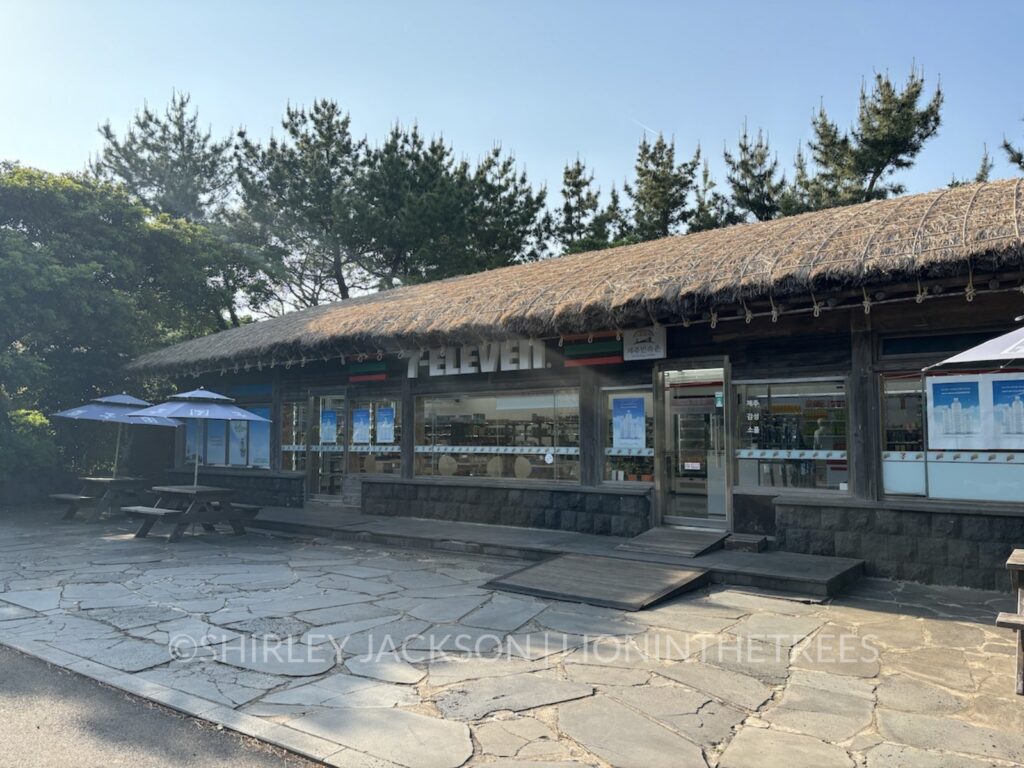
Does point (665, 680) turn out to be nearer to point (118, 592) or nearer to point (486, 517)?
point (118, 592)

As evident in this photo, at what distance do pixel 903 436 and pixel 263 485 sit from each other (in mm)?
11210

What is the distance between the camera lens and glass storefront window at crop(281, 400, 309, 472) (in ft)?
44.0

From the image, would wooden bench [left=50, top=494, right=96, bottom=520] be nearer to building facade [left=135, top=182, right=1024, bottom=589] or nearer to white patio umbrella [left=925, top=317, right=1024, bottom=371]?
building facade [left=135, top=182, right=1024, bottom=589]

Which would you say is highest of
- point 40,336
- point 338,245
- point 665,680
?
point 338,245

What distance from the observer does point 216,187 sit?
2755 cm

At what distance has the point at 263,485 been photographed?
1365 cm

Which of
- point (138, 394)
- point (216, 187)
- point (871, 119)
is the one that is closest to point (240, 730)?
point (138, 394)

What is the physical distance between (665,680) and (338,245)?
21.9 m

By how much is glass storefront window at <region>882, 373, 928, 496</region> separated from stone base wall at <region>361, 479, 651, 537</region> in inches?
113

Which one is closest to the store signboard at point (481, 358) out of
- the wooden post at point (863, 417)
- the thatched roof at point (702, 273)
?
the thatched roof at point (702, 273)

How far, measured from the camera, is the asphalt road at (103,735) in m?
3.30

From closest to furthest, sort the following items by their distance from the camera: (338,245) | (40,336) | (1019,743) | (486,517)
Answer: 1. (1019,743)
2. (486,517)
3. (40,336)
4. (338,245)

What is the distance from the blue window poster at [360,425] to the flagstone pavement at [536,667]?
4.85 metres

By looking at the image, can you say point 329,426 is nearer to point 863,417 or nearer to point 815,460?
point 815,460
